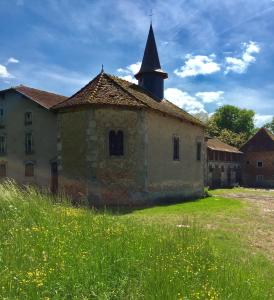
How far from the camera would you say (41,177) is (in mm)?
25688

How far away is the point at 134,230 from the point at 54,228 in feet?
5.53

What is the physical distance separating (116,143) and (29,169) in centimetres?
838

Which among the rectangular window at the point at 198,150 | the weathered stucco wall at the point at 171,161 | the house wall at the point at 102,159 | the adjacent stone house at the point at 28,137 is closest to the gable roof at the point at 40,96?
the adjacent stone house at the point at 28,137

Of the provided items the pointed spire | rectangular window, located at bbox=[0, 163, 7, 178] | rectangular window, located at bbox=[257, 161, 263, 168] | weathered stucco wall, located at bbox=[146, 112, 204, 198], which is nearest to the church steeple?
the pointed spire

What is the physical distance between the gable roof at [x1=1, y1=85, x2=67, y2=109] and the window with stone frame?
13.9 ft

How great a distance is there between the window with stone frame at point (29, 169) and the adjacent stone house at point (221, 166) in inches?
840

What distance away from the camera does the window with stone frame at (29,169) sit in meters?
26.2

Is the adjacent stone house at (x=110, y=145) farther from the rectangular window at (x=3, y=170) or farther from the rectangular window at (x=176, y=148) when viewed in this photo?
the rectangular window at (x=3, y=170)

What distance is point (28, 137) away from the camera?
26.7 m

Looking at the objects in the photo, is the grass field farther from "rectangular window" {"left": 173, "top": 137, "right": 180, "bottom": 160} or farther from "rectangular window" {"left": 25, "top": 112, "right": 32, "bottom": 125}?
"rectangular window" {"left": 25, "top": 112, "right": 32, "bottom": 125}

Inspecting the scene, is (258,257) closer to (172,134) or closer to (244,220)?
(244,220)

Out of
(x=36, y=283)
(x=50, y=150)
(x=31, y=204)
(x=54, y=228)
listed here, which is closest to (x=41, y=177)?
(x=50, y=150)

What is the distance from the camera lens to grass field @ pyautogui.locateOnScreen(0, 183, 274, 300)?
205 inches

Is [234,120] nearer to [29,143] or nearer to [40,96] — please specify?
[40,96]
